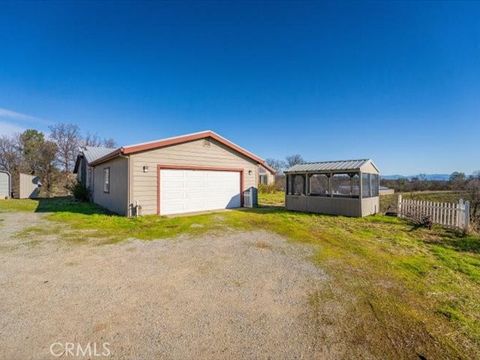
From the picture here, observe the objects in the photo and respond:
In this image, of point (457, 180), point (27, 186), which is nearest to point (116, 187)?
point (27, 186)

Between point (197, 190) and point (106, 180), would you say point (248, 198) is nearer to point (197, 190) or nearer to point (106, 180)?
point (197, 190)

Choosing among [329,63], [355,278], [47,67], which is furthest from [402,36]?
[47,67]

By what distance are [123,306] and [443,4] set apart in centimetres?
1218

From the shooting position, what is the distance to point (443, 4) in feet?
26.5

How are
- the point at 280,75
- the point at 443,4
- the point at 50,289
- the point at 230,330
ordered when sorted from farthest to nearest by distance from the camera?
1. the point at 280,75
2. the point at 443,4
3. the point at 50,289
4. the point at 230,330

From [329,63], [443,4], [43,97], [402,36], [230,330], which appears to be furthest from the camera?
[43,97]

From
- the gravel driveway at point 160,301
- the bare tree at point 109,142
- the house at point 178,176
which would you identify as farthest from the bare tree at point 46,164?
the gravel driveway at point 160,301

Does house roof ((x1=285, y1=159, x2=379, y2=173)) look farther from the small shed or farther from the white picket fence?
the small shed

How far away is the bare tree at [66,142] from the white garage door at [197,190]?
21.9 m

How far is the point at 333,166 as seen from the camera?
1125 cm

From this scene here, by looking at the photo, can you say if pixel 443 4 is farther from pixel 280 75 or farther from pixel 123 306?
pixel 123 306

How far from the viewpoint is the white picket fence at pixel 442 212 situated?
803cm

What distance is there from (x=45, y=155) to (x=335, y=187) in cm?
2655

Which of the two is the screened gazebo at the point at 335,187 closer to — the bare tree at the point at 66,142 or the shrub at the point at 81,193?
the shrub at the point at 81,193
